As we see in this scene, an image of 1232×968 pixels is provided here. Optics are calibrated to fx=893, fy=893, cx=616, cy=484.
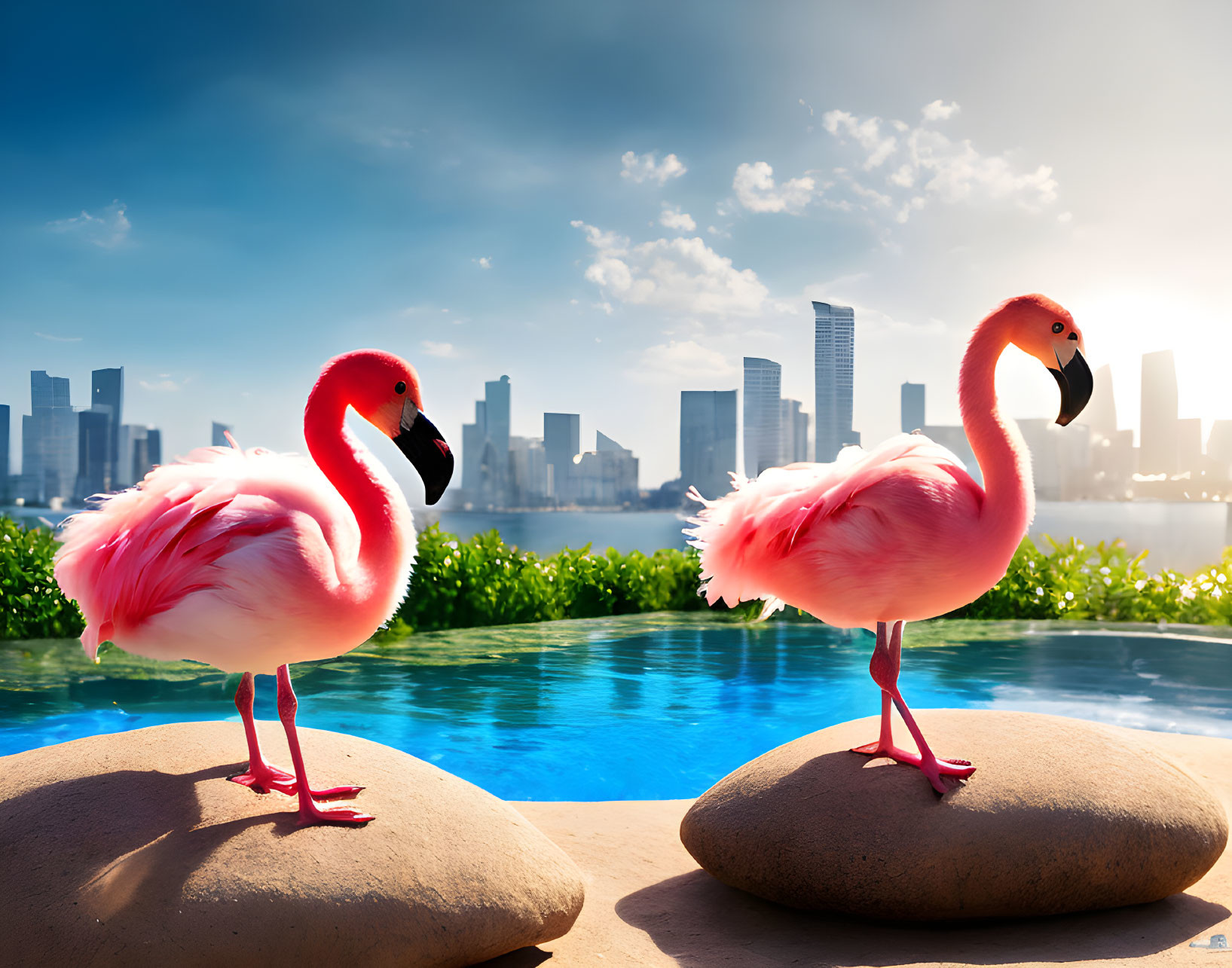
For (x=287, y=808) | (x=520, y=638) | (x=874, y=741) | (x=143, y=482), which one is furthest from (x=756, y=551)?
(x=520, y=638)

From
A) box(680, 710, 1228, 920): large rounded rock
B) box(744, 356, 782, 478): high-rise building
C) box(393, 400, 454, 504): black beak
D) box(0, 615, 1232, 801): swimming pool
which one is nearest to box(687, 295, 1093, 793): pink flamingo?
box(680, 710, 1228, 920): large rounded rock

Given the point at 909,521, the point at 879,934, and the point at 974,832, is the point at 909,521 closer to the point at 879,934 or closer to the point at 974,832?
the point at 974,832

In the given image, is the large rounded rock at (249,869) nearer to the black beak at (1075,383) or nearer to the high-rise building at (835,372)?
the black beak at (1075,383)

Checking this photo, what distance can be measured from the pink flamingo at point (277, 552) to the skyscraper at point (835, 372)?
86.1 ft

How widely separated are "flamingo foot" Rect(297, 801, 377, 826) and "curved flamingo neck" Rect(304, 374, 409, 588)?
875 millimetres

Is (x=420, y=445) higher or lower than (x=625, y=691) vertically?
higher

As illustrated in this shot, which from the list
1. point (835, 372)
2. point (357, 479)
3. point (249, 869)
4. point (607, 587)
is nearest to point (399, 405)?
point (357, 479)

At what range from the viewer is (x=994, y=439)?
351 cm

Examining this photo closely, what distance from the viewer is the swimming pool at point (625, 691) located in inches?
263

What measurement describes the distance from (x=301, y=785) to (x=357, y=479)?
104 centimetres

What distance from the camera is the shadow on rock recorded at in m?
3.14

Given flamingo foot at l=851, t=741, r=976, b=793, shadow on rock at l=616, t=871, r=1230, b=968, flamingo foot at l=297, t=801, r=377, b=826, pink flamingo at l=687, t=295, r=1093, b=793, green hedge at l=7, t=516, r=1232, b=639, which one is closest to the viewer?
flamingo foot at l=297, t=801, r=377, b=826

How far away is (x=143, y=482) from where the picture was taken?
122 inches

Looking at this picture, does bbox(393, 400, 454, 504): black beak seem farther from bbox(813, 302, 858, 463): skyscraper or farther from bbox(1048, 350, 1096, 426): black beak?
bbox(813, 302, 858, 463): skyscraper
